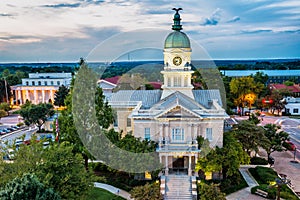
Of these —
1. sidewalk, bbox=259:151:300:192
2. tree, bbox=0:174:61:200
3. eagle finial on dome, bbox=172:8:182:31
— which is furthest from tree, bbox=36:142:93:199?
sidewalk, bbox=259:151:300:192

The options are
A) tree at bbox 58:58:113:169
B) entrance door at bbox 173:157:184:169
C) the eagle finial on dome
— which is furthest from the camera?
the eagle finial on dome

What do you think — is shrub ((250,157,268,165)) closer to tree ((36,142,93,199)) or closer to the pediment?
the pediment

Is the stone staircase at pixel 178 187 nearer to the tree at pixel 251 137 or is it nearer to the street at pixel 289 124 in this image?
the tree at pixel 251 137

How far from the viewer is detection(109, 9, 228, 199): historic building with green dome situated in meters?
34.5

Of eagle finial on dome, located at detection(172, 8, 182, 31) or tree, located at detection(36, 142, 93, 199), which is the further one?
eagle finial on dome, located at detection(172, 8, 182, 31)

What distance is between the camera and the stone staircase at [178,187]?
3117 cm

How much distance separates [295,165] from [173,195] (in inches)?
808

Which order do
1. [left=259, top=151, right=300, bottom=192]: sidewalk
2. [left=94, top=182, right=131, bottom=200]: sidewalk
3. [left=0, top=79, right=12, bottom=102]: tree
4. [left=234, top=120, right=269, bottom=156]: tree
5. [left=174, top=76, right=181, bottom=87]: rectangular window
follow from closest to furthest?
[left=94, top=182, right=131, bottom=200]: sidewalk, [left=259, top=151, right=300, bottom=192]: sidewalk, [left=234, top=120, right=269, bottom=156]: tree, [left=174, top=76, right=181, bottom=87]: rectangular window, [left=0, top=79, right=12, bottom=102]: tree

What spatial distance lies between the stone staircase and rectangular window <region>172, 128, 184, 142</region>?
177 inches

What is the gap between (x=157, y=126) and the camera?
3578 centimetres

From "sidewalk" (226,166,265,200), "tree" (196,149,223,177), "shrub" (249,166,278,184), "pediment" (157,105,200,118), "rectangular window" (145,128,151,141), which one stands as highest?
"pediment" (157,105,200,118)

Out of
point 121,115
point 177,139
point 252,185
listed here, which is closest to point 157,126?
point 177,139

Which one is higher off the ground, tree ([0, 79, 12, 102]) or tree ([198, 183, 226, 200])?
tree ([0, 79, 12, 102])

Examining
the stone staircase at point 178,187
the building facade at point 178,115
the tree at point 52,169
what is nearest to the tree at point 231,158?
the building facade at point 178,115
